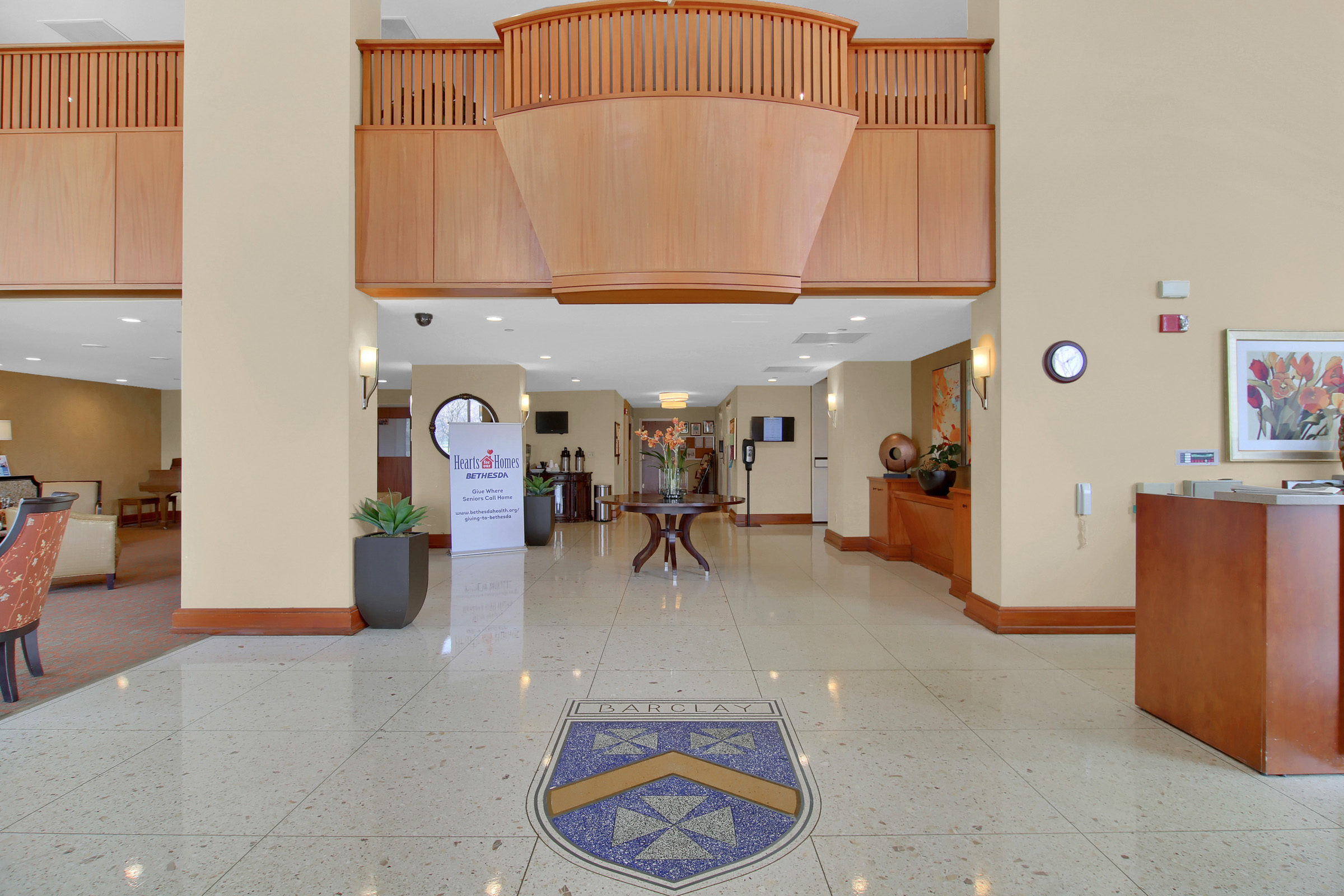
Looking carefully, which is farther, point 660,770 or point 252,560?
point 252,560

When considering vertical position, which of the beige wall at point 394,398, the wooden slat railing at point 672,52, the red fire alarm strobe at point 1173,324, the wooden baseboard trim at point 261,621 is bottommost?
the wooden baseboard trim at point 261,621

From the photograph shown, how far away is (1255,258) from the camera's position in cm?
451

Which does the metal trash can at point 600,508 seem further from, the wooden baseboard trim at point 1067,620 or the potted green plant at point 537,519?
the wooden baseboard trim at point 1067,620

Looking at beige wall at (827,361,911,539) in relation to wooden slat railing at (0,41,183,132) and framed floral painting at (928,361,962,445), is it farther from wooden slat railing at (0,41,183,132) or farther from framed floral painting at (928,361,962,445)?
wooden slat railing at (0,41,183,132)

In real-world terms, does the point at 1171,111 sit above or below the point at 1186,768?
above

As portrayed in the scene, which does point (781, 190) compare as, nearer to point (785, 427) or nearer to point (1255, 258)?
point (1255, 258)

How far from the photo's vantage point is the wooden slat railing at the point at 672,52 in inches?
169

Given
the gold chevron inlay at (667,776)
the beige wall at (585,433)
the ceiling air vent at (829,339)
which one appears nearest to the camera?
the gold chevron inlay at (667,776)

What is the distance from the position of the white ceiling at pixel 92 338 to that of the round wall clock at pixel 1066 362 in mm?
6799

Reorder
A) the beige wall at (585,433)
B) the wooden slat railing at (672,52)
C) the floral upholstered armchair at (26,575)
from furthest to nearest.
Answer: the beige wall at (585,433), the wooden slat railing at (672,52), the floral upholstered armchair at (26,575)

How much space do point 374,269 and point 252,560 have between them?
7.60 feet

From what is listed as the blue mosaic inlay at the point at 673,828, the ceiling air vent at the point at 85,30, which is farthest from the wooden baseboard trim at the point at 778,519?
the ceiling air vent at the point at 85,30

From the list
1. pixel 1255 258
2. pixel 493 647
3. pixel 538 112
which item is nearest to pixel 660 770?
pixel 493 647

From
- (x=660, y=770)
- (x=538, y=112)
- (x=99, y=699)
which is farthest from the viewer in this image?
(x=538, y=112)
